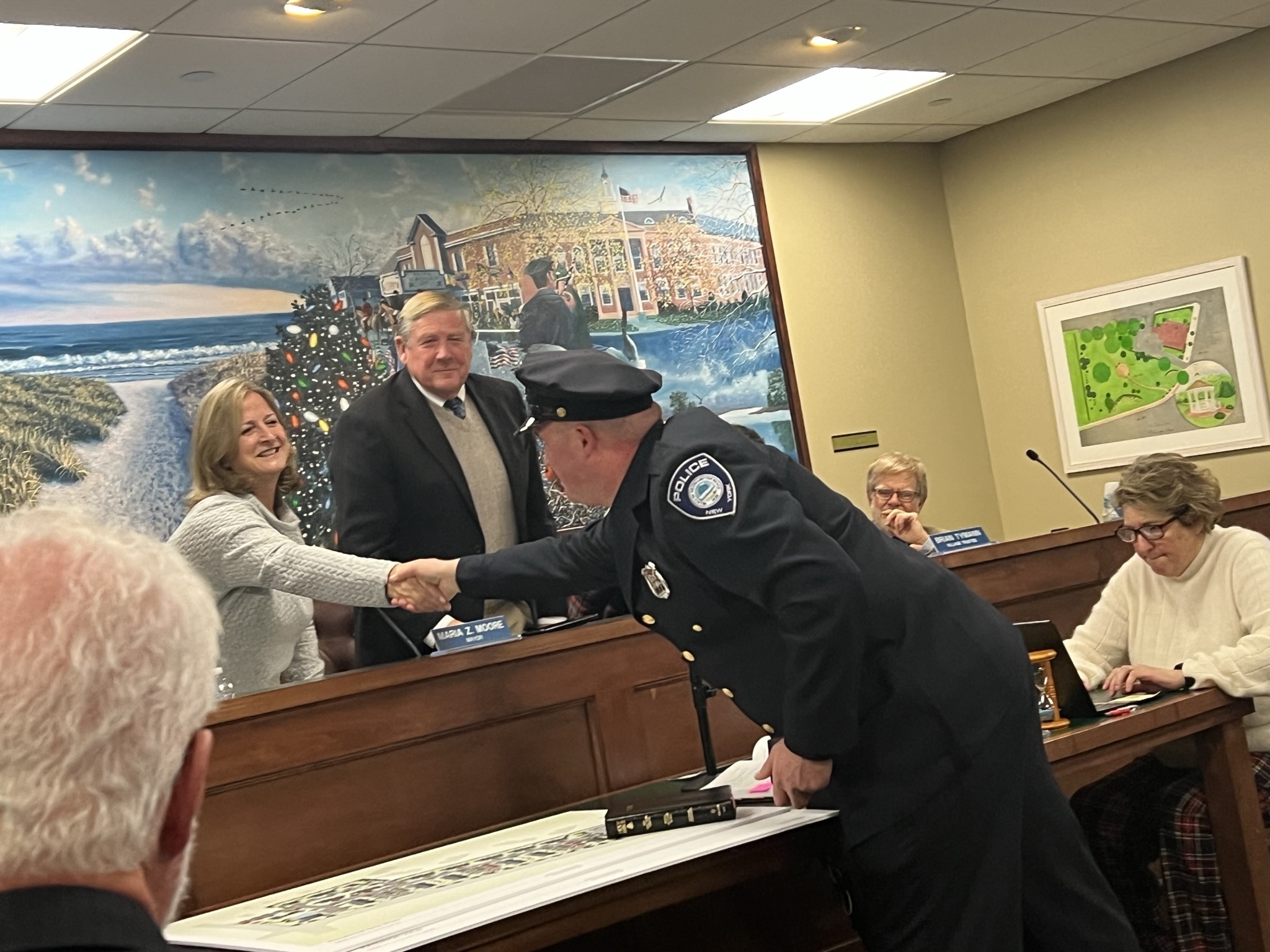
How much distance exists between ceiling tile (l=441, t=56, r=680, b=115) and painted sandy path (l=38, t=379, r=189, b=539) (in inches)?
63.2

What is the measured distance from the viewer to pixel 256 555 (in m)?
2.91

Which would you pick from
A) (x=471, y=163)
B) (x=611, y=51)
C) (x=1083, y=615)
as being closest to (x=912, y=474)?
(x=1083, y=615)

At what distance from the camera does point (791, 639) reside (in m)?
2.24

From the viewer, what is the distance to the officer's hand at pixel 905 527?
5293 mm

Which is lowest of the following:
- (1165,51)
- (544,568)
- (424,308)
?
(544,568)

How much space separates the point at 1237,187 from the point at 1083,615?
3.12 m

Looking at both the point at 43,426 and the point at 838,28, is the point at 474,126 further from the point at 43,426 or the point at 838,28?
the point at 43,426

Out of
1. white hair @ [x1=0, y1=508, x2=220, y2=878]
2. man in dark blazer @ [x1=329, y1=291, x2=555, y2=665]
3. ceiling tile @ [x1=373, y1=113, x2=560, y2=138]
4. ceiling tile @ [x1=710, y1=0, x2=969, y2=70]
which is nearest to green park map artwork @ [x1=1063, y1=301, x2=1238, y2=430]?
ceiling tile @ [x1=710, y1=0, x2=969, y2=70]

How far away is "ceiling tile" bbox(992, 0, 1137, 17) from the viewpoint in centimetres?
572

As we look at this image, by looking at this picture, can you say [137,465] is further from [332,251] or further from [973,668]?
[973,668]

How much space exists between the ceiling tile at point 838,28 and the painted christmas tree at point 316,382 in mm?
1799

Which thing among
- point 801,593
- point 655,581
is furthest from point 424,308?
point 801,593

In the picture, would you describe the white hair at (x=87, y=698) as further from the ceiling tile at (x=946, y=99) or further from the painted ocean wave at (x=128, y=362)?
the ceiling tile at (x=946, y=99)

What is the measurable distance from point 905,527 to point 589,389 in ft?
10.1
